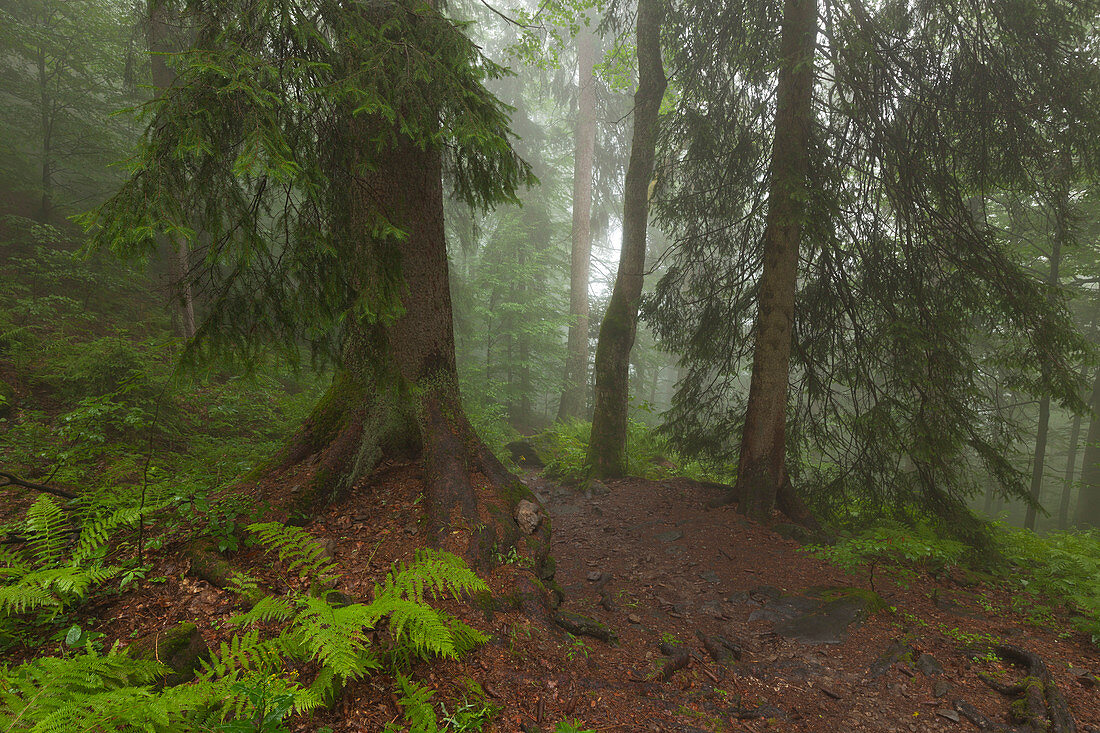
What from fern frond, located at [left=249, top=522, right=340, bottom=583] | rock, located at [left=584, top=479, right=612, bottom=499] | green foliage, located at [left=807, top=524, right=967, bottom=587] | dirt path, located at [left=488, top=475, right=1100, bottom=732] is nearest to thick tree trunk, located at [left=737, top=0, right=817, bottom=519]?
dirt path, located at [left=488, top=475, right=1100, bottom=732]

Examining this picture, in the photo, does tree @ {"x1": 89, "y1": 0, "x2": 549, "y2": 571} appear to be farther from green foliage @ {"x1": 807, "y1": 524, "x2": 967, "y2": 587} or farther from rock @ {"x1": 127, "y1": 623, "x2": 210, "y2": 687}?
green foliage @ {"x1": 807, "y1": 524, "x2": 967, "y2": 587}

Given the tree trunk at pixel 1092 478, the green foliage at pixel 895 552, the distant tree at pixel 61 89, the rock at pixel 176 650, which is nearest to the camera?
the rock at pixel 176 650

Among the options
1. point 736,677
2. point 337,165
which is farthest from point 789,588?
point 337,165

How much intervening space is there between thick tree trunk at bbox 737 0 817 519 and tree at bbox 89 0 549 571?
143 inches

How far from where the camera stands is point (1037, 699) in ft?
10.5

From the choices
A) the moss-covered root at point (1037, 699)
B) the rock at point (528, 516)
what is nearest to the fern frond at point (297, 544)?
the rock at point (528, 516)

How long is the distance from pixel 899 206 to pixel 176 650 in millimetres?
8407

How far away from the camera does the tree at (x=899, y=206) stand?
552 cm

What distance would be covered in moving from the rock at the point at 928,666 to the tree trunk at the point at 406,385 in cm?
302

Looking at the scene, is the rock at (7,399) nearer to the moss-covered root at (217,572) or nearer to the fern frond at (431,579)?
the moss-covered root at (217,572)

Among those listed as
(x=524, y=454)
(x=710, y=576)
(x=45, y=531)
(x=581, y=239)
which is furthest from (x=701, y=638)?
(x=581, y=239)

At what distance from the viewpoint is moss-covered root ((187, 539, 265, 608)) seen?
9.50ft

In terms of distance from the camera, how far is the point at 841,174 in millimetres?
6781

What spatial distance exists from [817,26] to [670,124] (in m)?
2.22
